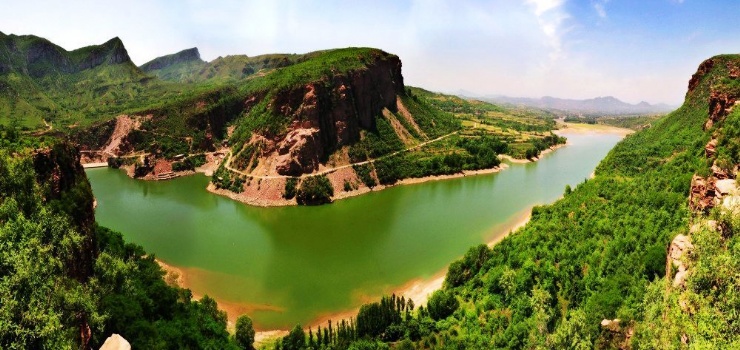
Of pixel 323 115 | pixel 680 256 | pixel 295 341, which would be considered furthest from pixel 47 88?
pixel 680 256

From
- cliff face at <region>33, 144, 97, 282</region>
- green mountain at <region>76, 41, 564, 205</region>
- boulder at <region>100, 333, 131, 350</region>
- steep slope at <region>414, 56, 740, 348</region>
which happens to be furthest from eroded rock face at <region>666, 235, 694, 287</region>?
green mountain at <region>76, 41, 564, 205</region>

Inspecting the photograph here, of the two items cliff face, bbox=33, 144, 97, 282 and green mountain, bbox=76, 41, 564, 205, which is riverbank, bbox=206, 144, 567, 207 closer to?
green mountain, bbox=76, 41, 564, 205

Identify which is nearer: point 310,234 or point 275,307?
point 275,307

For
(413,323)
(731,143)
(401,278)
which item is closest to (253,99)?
(401,278)

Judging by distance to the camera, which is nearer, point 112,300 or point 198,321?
point 112,300

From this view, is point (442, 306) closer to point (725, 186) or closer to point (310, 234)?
point (725, 186)

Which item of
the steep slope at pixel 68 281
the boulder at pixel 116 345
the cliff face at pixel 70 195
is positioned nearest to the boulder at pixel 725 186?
the boulder at pixel 116 345

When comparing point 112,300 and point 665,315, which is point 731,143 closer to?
point 665,315
